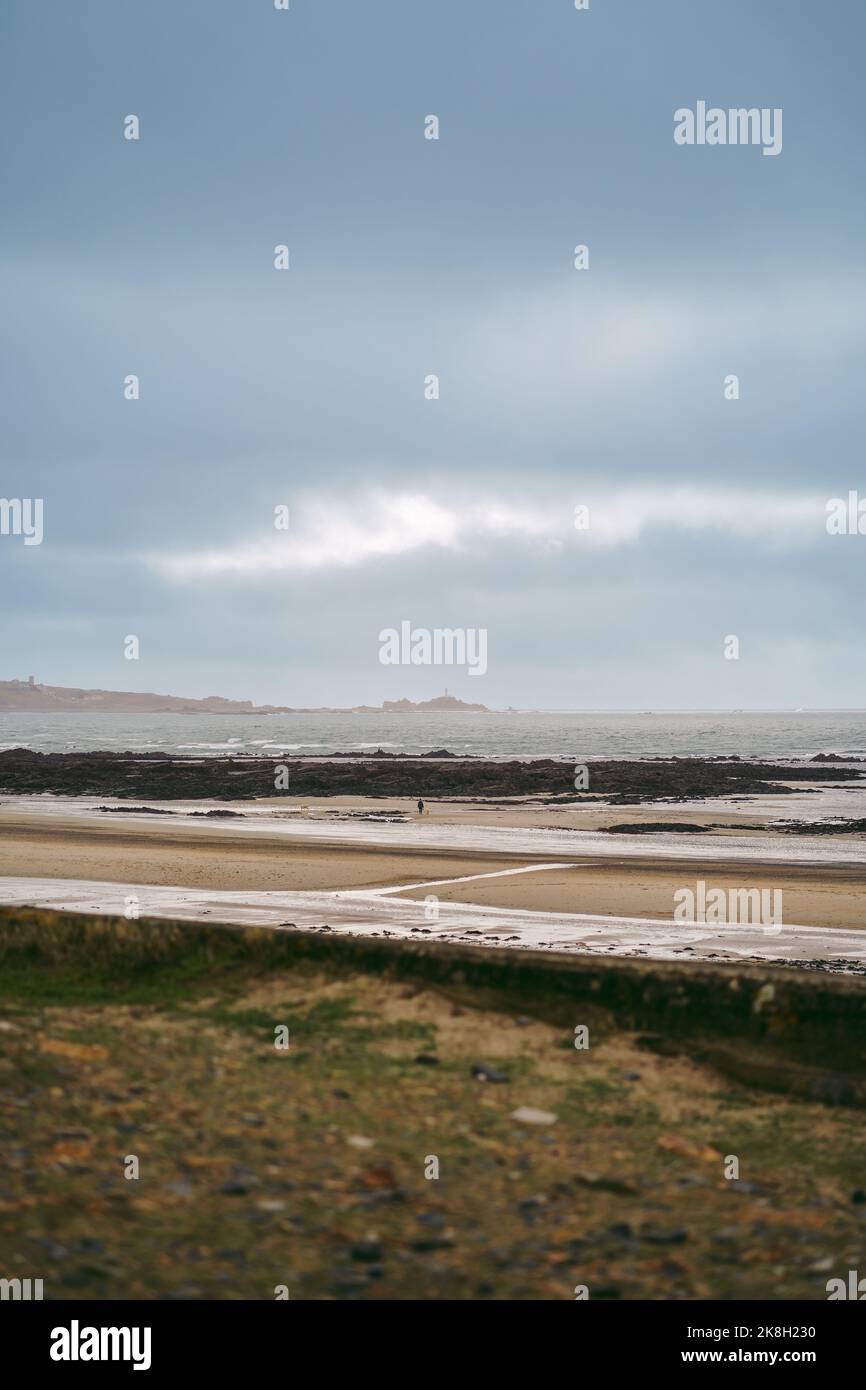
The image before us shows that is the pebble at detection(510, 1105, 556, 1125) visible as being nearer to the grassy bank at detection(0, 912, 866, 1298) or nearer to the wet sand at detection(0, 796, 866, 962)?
the grassy bank at detection(0, 912, 866, 1298)

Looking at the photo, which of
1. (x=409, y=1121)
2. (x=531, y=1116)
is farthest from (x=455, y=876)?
(x=409, y=1121)

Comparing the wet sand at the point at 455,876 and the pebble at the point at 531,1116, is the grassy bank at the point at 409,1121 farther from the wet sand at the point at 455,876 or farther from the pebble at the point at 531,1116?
the wet sand at the point at 455,876

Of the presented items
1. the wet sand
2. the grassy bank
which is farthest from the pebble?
the wet sand

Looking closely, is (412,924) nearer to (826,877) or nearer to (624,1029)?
(624,1029)

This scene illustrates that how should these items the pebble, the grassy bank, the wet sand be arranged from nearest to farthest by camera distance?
the grassy bank < the pebble < the wet sand

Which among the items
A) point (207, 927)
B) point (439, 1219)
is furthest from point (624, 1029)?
point (207, 927)

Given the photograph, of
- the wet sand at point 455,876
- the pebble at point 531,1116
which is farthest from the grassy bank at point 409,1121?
the wet sand at point 455,876

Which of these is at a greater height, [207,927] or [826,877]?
[207,927]

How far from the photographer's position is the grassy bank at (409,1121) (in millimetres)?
3797

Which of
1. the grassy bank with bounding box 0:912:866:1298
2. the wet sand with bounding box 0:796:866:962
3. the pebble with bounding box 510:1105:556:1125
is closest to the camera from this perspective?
the grassy bank with bounding box 0:912:866:1298

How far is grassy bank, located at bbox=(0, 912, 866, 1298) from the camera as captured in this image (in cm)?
380

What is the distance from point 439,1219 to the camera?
4.11 metres

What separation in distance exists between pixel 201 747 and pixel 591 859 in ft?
281

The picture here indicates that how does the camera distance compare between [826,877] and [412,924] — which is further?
[826,877]
